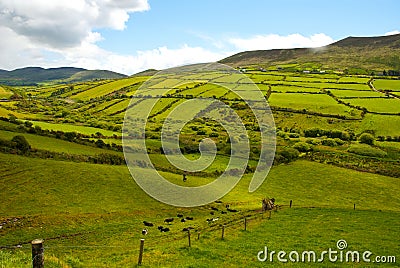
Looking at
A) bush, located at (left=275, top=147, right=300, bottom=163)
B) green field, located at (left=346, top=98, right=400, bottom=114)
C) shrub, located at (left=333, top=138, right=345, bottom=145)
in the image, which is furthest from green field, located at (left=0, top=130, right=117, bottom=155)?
green field, located at (left=346, top=98, right=400, bottom=114)

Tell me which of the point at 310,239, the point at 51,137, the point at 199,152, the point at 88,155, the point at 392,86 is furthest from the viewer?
the point at 392,86

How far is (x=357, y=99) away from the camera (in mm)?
118250

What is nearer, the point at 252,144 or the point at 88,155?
the point at 88,155

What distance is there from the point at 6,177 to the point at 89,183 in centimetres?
855

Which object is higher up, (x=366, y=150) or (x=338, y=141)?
(x=338, y=141)

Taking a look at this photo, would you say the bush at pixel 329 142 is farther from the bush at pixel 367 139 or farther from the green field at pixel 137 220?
the green field at pixel 137 220

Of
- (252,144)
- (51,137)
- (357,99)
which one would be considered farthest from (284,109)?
(51,137)

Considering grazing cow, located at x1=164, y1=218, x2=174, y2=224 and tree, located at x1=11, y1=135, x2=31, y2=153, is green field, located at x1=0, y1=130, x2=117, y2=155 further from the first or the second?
grazing cow, located at x1=164, y1=218, x2=174, y2=224

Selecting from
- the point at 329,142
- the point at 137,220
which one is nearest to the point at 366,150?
the point at 329,142

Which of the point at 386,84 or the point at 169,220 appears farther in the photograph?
the point at 386,84

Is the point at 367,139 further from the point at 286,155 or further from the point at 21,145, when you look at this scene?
the point at 21,145

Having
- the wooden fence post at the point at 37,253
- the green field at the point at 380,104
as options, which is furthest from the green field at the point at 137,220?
the green field at the point at 380,104

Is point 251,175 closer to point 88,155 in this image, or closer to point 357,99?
point 88,155

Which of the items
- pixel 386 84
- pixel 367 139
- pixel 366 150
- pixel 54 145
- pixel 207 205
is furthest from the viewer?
pixel 386 84
